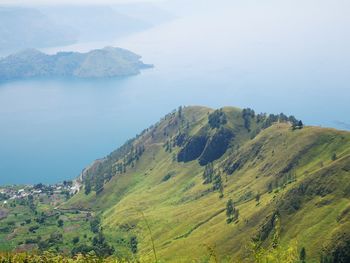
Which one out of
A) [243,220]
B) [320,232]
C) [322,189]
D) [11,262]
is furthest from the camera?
[243,220]

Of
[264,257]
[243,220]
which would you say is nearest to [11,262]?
[264,257]

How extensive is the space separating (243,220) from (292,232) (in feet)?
118

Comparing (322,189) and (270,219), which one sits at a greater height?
(322,189)

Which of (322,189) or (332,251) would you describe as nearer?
(332,251)

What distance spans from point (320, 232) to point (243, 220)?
47.6m

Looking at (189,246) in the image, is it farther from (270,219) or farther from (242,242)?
(270,219)

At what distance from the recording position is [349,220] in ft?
461

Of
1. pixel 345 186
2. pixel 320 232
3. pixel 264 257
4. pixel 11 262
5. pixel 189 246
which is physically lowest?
pixel 189 246

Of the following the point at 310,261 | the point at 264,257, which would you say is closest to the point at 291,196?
the point at 310,261

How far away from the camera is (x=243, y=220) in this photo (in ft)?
626

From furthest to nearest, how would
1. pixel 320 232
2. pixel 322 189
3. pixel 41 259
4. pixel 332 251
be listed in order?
pixel 322 189
pixel 320 232
pixel 332 251
pixel 41 259

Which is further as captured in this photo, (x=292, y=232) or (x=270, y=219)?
(x=270, y=219)

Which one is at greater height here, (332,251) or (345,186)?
(345,186)

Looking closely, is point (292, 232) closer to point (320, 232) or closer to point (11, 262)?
point (320, 232)
